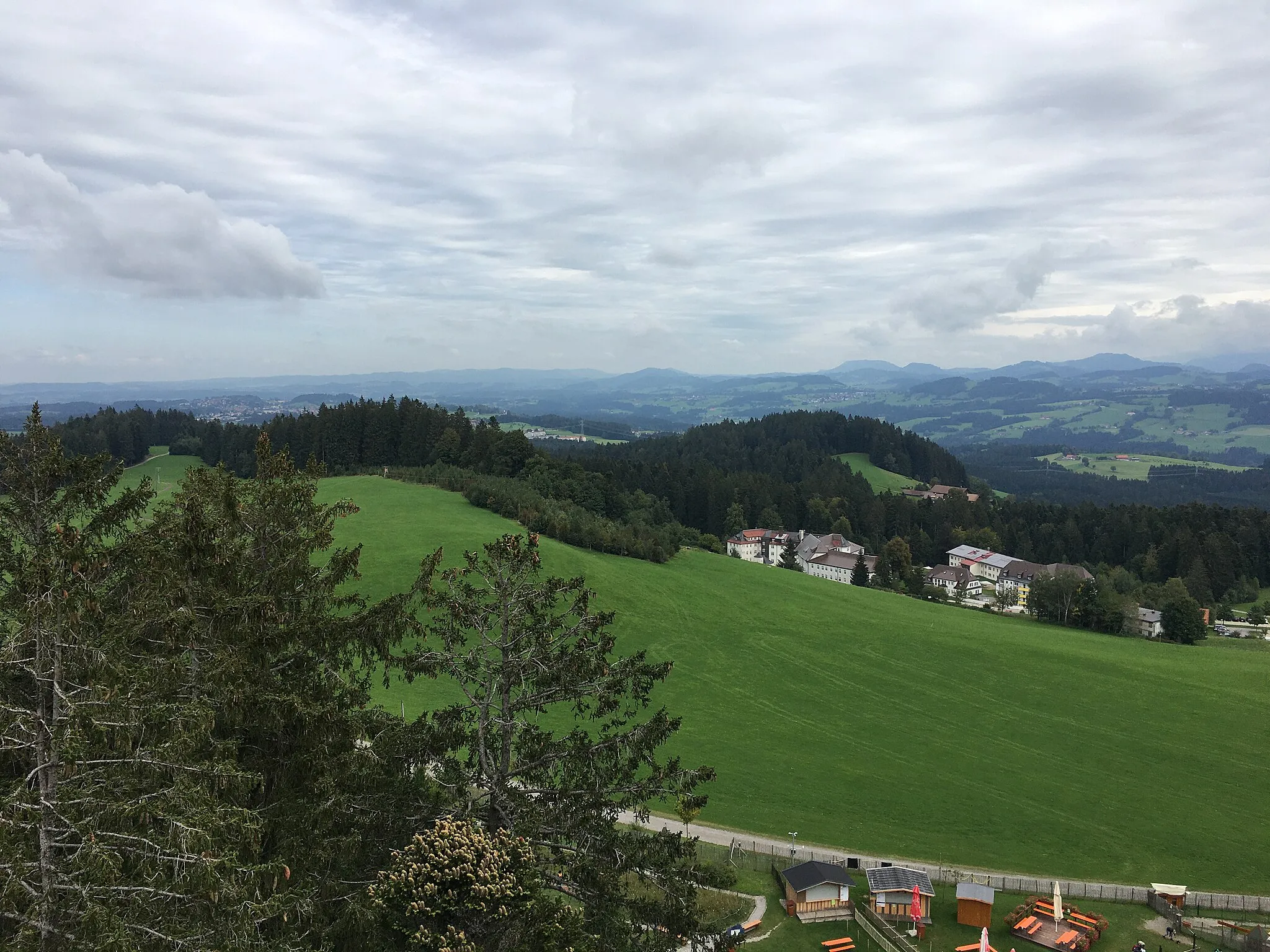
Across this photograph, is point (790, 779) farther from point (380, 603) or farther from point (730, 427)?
point (730, 427)

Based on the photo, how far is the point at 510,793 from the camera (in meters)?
13.0

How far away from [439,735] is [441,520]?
179 feet

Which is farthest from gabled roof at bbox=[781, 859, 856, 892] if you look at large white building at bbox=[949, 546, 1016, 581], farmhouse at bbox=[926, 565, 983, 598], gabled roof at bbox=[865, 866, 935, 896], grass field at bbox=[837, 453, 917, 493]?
grass field at bbox=[837, 453, 917, 493]

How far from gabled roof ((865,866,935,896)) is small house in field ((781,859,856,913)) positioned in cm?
97

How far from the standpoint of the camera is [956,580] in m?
99.6

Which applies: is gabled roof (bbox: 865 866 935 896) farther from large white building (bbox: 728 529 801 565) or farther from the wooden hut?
large white building (bbox: 728 529 801 565)

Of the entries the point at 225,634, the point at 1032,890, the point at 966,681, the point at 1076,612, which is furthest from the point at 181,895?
the point at 1076,612

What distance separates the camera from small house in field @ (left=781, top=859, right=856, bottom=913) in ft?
81.4

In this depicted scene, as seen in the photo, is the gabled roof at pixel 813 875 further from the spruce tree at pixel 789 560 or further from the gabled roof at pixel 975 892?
the spruce tree at pixel 789 560

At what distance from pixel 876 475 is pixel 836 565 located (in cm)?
7128

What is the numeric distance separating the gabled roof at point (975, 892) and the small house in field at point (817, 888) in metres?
3.66

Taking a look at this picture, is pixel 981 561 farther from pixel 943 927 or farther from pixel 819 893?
pixel 819 893

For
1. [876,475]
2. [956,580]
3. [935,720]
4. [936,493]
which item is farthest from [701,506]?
[935,720]

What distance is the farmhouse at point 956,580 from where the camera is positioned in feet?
316
